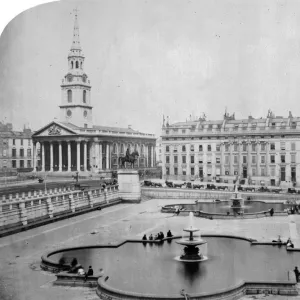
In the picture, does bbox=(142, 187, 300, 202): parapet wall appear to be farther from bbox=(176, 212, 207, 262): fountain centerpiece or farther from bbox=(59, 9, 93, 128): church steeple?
bbox=(176, 212, 207, 262): fountain centerpiece

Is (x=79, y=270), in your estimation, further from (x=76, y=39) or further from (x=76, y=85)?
(x=76, y=85)

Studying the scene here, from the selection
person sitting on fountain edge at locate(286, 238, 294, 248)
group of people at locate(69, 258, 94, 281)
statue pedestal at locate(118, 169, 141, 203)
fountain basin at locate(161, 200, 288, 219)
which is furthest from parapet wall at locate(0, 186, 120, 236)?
person sitting on fountain edge at locate(286, 238, 294, 248)

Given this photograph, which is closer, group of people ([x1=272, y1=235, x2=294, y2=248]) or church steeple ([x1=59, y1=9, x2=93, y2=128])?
group of people ([x1=272, y1=235, x2=294, y2=248])

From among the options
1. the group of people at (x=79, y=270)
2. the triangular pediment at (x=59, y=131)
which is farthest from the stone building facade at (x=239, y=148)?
the triangular pediment at (x=59, y=131)

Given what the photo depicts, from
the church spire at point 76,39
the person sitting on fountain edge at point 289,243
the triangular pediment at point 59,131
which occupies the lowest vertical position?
the person sitting on fountain edge at point 289,243

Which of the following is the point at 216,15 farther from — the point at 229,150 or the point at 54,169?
the point at 54,169

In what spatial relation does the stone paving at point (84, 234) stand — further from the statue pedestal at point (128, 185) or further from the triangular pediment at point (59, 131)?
the triangular pediment at point (59, 131)

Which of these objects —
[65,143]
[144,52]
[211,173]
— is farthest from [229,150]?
[65,143]
